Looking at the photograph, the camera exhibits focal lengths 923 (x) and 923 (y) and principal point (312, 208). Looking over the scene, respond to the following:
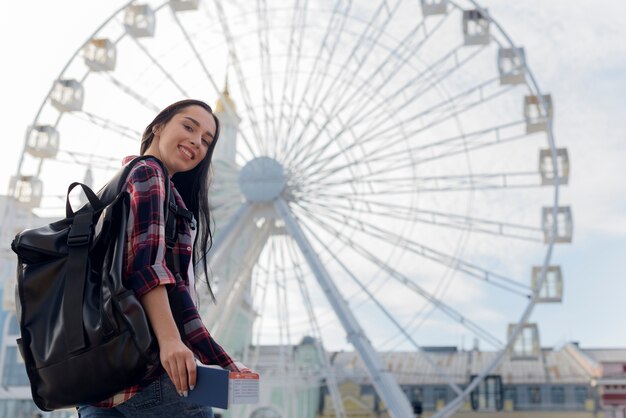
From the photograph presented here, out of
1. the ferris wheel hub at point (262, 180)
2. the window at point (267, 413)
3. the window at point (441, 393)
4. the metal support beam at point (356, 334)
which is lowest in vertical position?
the window at point (267, 413)

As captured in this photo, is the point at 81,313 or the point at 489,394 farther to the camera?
the point at 489,394

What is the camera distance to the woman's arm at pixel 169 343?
195cm

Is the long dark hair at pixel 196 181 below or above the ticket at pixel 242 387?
above

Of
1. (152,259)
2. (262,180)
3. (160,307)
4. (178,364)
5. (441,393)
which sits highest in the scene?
(262,180)

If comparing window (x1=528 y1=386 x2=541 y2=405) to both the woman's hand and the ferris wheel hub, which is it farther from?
the woman's hand

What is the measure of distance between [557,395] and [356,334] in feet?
77.0

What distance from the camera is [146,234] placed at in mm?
2064

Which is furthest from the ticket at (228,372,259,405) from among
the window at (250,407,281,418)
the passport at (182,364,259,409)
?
the window at (250,407,281,418)

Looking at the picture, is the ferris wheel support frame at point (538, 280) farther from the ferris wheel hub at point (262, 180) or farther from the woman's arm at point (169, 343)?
the woman's arm at point (169, 343)

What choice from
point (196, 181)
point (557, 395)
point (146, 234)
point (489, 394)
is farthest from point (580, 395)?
point (146, 234)

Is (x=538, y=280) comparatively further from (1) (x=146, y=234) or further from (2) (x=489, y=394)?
(2) (x=489, y=394)

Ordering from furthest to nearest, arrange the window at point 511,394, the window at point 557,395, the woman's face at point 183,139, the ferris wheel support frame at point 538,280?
1. the window at point 511,394
2. the window at point 557,395
3. the ferris wheel support frame at point 538,280
4. the woman's face at point 183,139

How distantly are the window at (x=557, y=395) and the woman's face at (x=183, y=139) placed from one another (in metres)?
36.5

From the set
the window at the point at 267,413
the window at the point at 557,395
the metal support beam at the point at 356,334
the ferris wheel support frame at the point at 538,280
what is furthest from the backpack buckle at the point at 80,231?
the window at the point at 557,395
